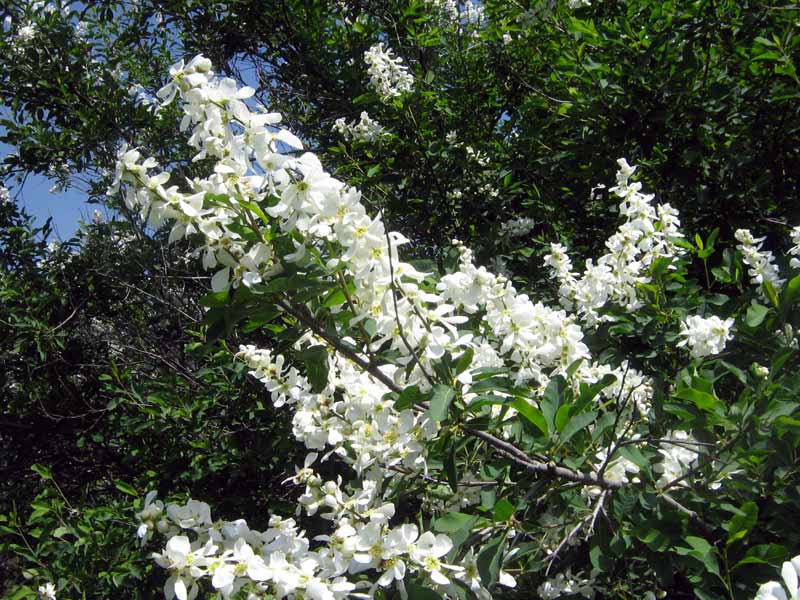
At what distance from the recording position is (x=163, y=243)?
16.2 ft

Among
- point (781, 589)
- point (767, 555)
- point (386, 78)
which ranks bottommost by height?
point (781, 589)

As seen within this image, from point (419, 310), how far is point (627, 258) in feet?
4.77

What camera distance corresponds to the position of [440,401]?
142 centimetres

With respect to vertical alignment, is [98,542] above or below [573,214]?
below

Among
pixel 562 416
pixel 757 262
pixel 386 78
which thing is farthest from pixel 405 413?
pixel 386 78

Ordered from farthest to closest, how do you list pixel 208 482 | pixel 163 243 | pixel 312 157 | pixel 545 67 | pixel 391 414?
pixel 163 243 → pixel 545 67 → pixel 208 482 → pixel 391 414 → pixel 312 157

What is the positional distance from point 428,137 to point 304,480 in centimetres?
306

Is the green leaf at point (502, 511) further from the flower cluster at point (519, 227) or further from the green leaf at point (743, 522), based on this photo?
the flower cluster at point (519, 227)

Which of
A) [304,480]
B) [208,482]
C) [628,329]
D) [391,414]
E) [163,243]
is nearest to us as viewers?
[391,414]

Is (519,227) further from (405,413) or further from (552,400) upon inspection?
(405,413)

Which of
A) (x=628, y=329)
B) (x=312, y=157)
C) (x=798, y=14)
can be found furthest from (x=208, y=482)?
(x=798, y=14)

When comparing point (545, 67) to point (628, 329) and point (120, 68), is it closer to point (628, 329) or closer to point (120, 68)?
point (628, 329)

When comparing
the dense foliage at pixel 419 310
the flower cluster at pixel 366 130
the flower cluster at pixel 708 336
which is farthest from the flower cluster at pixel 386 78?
the flower cluster at pixel 708 336

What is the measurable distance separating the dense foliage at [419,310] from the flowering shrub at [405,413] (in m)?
0.01
